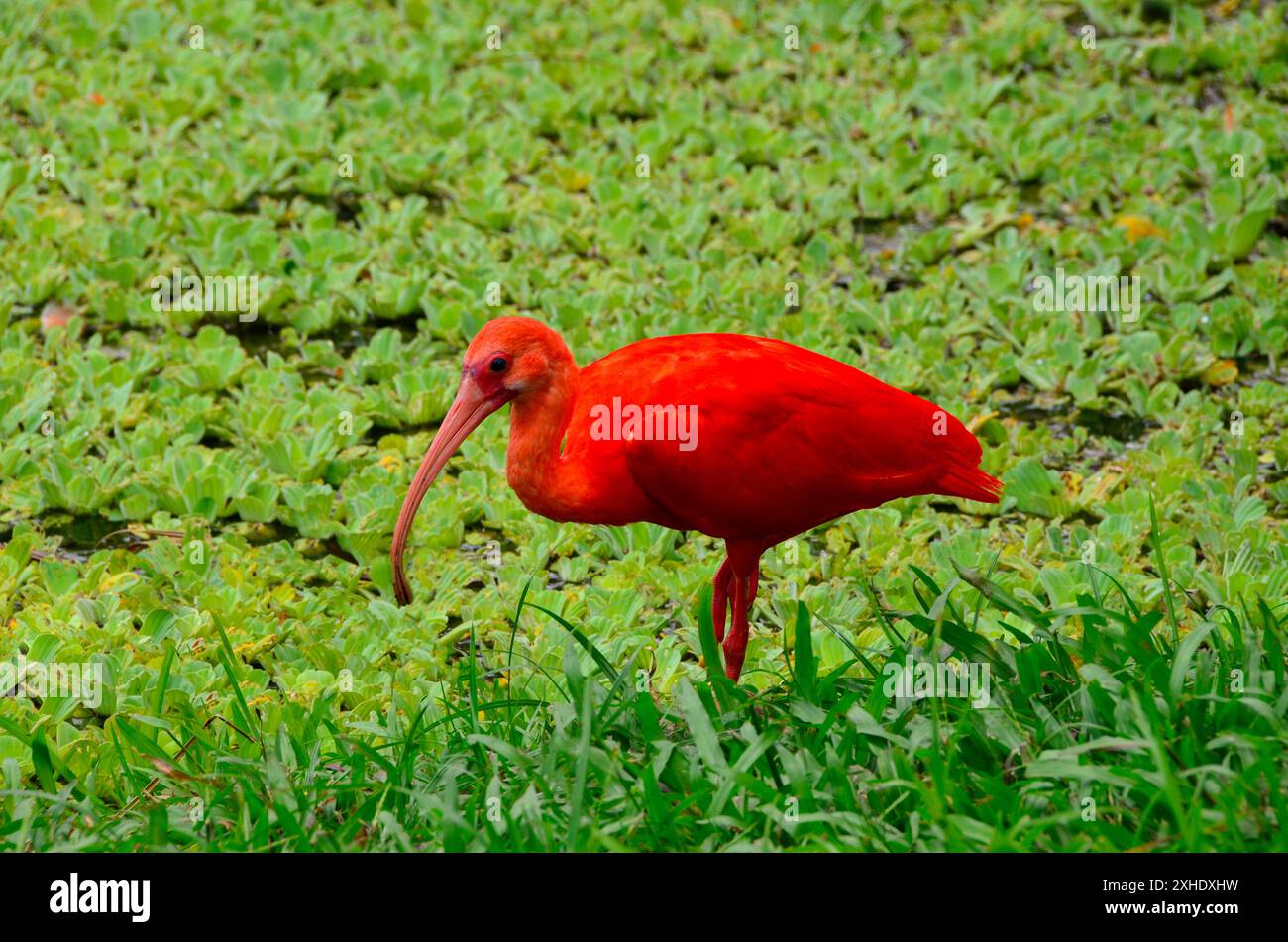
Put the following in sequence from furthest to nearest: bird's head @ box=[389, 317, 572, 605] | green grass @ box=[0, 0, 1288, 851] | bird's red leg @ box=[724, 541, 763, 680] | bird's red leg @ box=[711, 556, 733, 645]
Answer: bird's red leg @ box=[711, 556, 733, 645] < bird's red leg @ box=[724, 541, 763, 680] < bird's head @ box=[389, 317, 572, 605] < green grass @ box=[0, 0, 1288, 851]

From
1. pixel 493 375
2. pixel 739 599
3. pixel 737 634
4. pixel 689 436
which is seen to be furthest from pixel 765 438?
pixel 493 375

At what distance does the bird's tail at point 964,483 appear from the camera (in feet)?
14.3

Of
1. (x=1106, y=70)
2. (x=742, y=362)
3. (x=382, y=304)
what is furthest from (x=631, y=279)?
(x=1106, y=70)

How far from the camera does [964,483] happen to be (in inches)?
172

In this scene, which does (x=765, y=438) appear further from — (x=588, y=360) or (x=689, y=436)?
(x=588, y=360)

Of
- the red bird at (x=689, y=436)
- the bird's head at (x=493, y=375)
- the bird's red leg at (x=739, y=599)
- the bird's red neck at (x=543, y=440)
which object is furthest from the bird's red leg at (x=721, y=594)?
the bird's head at (x=493, y=375)

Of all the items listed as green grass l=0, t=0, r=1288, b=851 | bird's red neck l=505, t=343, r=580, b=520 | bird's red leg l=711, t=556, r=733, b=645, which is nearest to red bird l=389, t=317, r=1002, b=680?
bird's red neck l=505, t=343, r=580, b=520

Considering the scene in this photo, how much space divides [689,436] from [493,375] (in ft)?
1.70

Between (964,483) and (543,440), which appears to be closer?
(543,440)

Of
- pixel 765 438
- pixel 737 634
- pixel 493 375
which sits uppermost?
pixel 493 375

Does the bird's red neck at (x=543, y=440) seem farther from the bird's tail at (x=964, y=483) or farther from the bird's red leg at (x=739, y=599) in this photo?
the bird's tail at (x=964, y=483)

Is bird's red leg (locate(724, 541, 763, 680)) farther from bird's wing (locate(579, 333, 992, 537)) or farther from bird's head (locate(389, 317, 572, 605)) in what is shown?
Answer: bird's head (locate(389, 317, 572, 605))

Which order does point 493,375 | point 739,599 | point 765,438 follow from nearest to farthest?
point 493,375, point 765,438, point 739,599

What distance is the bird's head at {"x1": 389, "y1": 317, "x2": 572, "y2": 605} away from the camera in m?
4.02
